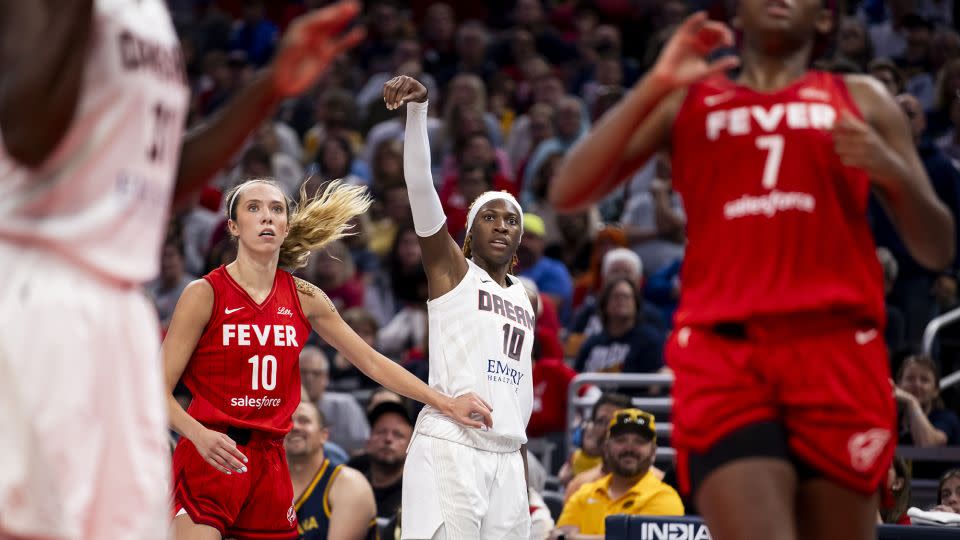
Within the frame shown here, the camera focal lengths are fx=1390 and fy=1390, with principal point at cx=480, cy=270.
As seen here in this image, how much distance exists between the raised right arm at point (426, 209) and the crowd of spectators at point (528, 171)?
104 inches

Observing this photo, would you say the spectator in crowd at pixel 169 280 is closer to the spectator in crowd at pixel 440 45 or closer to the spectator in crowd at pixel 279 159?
the spectator in crowd at pixel 279 159

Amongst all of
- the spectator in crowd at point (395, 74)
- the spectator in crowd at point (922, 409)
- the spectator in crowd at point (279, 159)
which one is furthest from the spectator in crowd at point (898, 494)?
the spectator in crowd at point (395, 74)

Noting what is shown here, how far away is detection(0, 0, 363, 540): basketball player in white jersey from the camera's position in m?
2.99

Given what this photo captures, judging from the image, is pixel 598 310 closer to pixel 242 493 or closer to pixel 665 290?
pixel 665 290

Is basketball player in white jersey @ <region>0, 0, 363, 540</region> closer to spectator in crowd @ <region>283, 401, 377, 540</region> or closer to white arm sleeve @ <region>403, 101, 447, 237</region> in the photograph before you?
white arm sleeve @ <region>403, 101, 447, 237</region>

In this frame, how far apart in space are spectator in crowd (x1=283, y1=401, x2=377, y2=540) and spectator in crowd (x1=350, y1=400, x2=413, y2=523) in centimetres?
55

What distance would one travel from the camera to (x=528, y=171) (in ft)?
44.8

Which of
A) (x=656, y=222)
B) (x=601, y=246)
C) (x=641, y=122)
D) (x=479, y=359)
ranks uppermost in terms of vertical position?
(x=656, y=222)

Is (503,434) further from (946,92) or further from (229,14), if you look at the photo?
(229,14)

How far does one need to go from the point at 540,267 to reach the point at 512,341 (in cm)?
502

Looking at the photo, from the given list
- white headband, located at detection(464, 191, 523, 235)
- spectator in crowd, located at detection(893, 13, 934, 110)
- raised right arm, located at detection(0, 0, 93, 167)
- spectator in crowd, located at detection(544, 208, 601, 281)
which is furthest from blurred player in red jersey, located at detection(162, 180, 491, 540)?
spectator in crowd, located at detection(893, 13, 934, 110)

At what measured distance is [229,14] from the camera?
19.4 m

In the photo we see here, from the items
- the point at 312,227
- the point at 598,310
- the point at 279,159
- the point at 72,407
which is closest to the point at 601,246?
the point at 598,310

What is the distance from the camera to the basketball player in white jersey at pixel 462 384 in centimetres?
657
